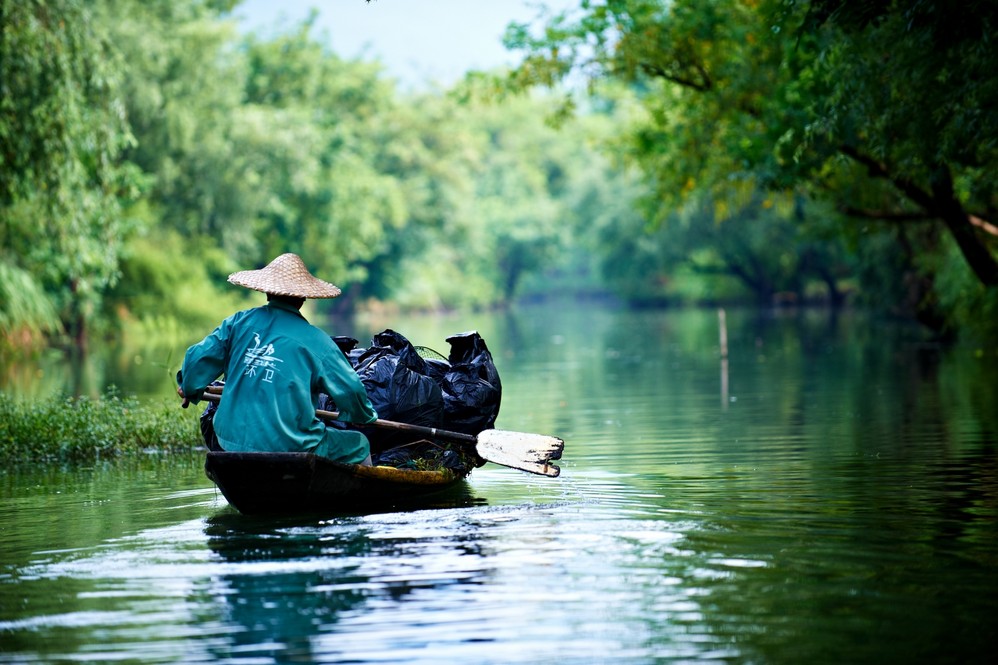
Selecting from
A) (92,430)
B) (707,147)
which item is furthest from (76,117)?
(707,147)

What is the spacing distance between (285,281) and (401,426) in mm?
1589

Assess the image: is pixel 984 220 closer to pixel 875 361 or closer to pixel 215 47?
pixel 875 361

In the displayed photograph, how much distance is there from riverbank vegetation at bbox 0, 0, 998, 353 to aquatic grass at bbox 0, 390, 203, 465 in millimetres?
6351

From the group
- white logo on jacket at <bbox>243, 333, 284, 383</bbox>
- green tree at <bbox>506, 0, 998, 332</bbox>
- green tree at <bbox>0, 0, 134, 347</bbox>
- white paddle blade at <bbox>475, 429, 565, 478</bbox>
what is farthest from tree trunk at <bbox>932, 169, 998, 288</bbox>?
white logo on jacket at <bbox>243, 333, 284, 383</bbox>

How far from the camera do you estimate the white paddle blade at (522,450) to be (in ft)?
38.0

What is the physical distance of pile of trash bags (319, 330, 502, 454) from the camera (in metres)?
12.0

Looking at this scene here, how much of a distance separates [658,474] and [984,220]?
49.7 feet

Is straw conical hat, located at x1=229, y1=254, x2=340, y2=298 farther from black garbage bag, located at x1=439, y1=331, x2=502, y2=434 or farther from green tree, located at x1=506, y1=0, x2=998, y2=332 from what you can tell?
green tree, located at x1=506, y1=0, x2=998, y2=332

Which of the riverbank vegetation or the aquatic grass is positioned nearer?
the aquatic grass

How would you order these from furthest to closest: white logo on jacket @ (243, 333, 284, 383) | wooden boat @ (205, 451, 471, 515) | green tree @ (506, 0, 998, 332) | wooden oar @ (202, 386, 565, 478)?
green tree @ (506, 0, 998, 332)
wooden oar @ (202, 386, 565, 478)
white logo on jacket @ (243, 333, 284, 383)
wooden boat @ (205, 451, 471, 515)

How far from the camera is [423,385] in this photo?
12.1m

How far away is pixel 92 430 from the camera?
15.2 metres

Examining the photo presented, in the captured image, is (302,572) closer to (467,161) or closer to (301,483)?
(301,483)

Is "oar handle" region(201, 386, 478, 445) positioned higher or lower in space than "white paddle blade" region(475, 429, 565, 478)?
higher
